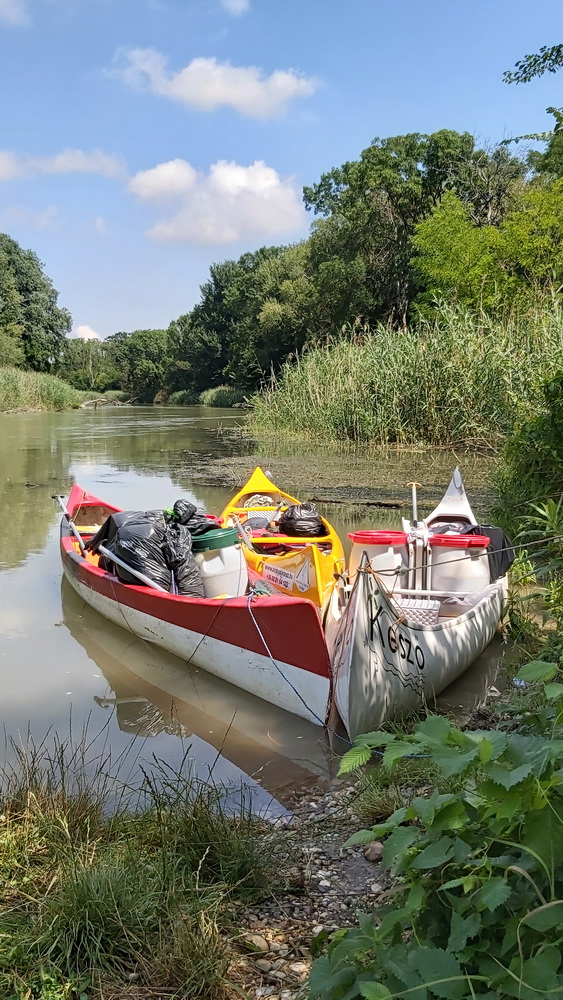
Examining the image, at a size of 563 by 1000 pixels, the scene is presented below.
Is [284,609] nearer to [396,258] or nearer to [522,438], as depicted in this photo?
[522,438]

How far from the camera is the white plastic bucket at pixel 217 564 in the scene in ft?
21.5

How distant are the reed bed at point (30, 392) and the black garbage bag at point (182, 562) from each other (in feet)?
113

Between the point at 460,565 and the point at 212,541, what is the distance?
212 centimetres

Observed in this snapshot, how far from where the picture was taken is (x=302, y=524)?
24.9 feet

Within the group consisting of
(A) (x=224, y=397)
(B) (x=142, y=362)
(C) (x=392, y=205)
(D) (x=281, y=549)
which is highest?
(C) (x=392, y=205)

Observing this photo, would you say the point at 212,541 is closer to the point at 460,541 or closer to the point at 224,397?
the point at 460,541

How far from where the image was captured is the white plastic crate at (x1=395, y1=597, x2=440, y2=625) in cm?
567

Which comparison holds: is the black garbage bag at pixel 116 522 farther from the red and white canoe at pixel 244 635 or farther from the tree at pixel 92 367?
the tree at pixel 92 367

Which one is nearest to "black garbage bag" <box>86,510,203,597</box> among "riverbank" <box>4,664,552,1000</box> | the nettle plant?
"riverbank" <box>4,664,552,1000</box>

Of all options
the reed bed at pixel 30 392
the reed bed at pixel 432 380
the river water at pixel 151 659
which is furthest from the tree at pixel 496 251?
the reed bed at pixel 30 392

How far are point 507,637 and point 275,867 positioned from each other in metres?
3.76

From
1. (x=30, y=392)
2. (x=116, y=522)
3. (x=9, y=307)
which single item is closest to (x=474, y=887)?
(x=116, y=522)

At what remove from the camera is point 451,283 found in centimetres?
2850

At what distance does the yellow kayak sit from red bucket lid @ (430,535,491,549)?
89 centimetres
